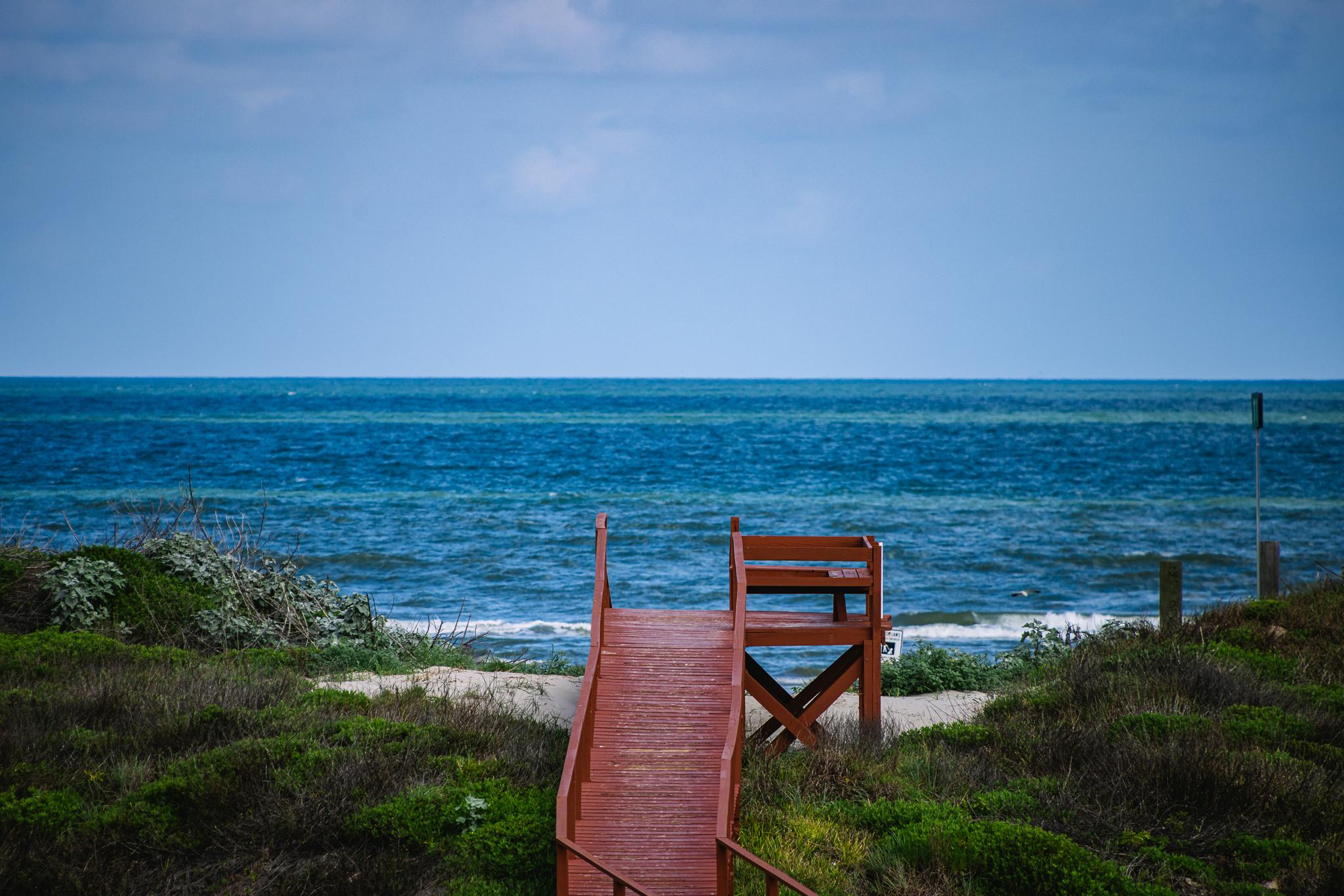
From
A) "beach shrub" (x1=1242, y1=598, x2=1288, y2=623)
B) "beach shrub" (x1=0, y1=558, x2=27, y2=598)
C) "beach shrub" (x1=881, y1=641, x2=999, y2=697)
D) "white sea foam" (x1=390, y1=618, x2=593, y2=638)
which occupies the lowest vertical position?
"white sea foam" (x1=390, y1=618, x2=593, y2=638)

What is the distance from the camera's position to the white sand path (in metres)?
11.8

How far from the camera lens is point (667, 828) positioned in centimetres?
780

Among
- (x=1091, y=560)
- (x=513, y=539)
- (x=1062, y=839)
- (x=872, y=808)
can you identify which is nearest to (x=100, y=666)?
(x=872, y=808)

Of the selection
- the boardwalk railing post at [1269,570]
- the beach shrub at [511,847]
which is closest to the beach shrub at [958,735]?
the beach shrub at [511,847]

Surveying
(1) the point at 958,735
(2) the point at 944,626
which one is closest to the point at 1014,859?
(1) the point at 958,735

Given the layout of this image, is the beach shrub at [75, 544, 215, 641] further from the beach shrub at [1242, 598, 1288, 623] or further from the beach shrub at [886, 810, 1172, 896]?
the beach shrub at [1242, 598, 1288, 623]

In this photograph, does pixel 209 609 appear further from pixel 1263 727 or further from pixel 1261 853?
pixel 1263 727

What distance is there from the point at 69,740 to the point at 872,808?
719 cm

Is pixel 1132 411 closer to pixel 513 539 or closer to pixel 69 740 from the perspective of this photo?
pixel 513 539

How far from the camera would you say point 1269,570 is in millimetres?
16391

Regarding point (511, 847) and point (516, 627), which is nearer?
point (511, 847)

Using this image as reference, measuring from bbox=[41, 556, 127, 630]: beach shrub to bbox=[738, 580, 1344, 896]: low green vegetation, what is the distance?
9.50 meters

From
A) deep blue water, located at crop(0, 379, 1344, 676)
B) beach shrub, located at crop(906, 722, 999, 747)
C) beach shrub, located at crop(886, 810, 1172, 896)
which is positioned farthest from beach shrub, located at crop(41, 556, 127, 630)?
beach shrub, located at crop(886, 810, 1172, 896)

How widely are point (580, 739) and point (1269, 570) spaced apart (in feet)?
44.2
